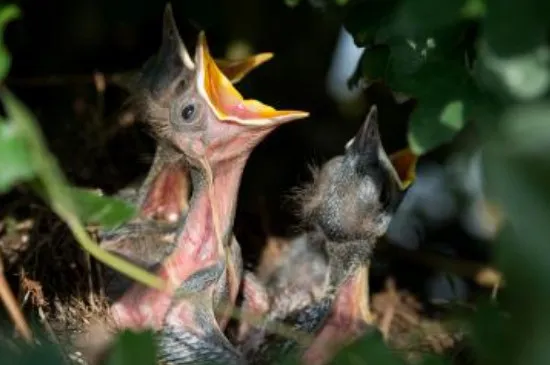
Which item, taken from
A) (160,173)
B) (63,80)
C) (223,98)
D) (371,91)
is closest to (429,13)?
(223,98)

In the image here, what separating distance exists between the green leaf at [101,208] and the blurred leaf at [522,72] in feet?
0.90

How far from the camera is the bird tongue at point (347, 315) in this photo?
1.47 m

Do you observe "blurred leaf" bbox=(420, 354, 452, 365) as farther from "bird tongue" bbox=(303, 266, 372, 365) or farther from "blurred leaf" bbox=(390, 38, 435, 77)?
"bird tongue" bbox=(303, 266, 372, 365)

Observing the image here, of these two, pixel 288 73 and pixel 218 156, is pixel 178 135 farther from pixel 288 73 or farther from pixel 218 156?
pixel 288 73

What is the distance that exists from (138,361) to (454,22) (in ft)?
1.16

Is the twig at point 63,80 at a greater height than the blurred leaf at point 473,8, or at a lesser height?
lesser

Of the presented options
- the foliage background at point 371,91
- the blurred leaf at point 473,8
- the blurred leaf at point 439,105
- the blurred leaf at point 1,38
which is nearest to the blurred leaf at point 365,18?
the foliage background at point 371,91

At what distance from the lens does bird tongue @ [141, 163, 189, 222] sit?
5.52 ft

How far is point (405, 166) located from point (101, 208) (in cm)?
70

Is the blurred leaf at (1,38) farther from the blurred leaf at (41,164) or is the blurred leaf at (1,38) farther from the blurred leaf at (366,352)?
the blurred leaf at (366,352)

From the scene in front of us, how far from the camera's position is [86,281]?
1535mm

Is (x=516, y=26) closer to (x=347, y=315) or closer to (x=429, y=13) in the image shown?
(x=429, y=13)

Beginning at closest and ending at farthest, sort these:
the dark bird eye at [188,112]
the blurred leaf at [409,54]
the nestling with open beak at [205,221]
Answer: the blurred leaf at [409,54] → the nestling with open beak at [205,221] → the dark bird eye at [188,112]

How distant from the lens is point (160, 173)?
168cm
